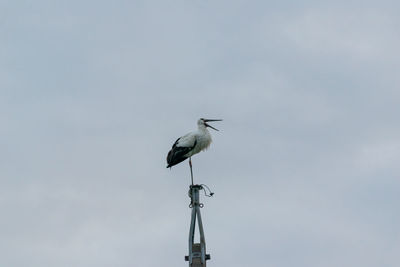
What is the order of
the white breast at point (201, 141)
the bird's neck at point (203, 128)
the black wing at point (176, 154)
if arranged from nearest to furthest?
1. the black wing at point (176, 154)
2. the white breast at point (201, 141)
3. the bird's neck at point (203, 128)

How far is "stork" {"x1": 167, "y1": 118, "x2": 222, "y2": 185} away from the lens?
21.4 meters

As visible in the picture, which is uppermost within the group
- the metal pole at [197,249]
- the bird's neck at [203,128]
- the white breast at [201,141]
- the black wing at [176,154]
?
the bird's neck at [203,128]

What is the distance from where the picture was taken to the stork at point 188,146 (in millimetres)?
21406

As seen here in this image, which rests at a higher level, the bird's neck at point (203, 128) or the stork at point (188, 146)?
the bird's neck at point (203, 128)

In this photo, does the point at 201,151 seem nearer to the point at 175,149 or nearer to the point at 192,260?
the point at 175,149

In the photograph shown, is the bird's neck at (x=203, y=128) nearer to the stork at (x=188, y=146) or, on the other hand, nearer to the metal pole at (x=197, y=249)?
the stork at (x=188, y=146)

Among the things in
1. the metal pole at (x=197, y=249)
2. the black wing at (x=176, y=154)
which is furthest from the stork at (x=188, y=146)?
the metal pole at (x=197, y=249)

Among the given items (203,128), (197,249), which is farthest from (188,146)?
(197,249)

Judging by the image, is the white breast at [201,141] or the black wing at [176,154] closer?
the black wing at [176,154]

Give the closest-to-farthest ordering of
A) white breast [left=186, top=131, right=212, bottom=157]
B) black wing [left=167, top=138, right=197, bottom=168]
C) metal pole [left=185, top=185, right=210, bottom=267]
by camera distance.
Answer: metal pole [left=185, top=185, right=210, bottom=267] < black wing [left=167, top=138, right=197, bottom=168] < white breast [left=186, top=131, right=212, bottom=157]

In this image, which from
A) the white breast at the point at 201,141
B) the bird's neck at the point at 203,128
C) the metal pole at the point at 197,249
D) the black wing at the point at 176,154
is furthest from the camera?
the bird's neck at the point at 203,128

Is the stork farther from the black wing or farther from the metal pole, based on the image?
the metal pole

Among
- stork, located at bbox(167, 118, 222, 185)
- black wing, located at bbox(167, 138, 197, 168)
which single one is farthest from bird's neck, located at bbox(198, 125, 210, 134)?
black wing, located at bbox(167, 138, 197, 168)

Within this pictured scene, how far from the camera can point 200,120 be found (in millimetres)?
22203
